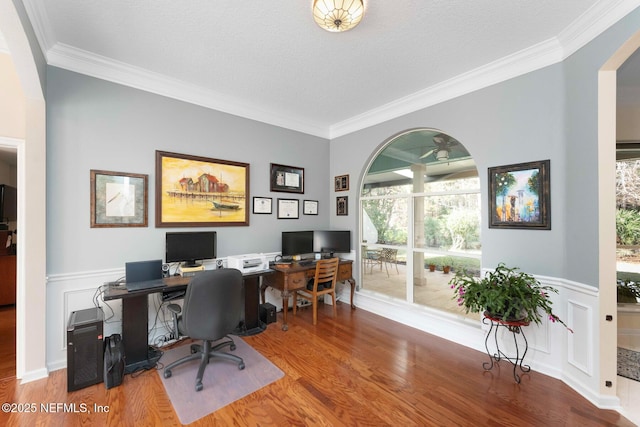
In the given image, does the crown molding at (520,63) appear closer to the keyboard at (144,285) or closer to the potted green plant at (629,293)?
the potted green plant at (629,293)

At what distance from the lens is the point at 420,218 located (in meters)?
3.47

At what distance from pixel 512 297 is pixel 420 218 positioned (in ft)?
4.71

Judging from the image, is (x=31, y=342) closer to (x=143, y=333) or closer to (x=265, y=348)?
(x=143, y=333)

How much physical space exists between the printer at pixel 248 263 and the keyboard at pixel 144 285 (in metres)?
0.78

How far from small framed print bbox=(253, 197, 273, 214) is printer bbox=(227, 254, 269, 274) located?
780 mm

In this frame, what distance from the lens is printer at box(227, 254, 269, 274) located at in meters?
3.08

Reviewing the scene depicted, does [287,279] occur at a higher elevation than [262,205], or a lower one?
lower

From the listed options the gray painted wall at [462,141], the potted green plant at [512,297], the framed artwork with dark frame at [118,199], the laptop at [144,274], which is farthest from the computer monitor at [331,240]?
the framed artwork with dark frame at [118,199]

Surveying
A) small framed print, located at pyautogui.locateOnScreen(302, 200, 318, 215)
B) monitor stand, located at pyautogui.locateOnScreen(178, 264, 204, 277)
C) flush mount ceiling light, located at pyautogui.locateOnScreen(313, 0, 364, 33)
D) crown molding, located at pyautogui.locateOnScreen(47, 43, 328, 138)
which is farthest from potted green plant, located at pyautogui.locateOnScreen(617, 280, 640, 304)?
monitor stand, located at pyautogui.locateOnScreen(178, 264, 204, 277)

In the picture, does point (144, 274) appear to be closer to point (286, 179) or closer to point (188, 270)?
point (188, 270)

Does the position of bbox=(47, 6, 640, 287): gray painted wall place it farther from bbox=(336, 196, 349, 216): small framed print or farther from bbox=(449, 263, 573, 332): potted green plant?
bbox=(336, 196, 349, 216): small framed print

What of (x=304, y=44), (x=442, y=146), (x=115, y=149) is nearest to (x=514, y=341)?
(x=442, y=146)

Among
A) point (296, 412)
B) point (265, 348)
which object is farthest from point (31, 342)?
point (296, 412)

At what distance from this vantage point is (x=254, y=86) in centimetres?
311
